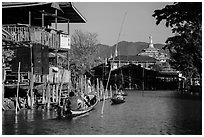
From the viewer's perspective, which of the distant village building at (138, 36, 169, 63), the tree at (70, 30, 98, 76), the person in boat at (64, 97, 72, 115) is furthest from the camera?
the distant village building at (138, 36, 169, 63)

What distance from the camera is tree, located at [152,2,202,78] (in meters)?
28.0

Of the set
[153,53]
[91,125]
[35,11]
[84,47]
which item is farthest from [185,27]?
[153,53]

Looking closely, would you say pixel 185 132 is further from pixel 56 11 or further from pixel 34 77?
pixel 56 11

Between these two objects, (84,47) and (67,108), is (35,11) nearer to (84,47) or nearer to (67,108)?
(67,108)

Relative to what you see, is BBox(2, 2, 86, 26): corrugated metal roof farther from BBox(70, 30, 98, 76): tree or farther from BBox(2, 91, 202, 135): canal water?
BBox(70, 30, 98, 76): tree

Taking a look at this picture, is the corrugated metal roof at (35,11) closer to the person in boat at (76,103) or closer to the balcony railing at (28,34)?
the balcony railing at (28,34)

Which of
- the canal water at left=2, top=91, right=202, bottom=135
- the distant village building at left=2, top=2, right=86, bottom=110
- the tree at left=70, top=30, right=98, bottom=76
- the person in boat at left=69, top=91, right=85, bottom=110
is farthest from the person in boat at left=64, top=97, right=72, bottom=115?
the tree at left=70, top=30, right=98, bottom=76

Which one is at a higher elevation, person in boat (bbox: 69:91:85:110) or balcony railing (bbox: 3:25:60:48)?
balcony railing (bbox: 3:25:60:48)

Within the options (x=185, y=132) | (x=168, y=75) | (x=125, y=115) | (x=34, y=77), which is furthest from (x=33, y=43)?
(x=168, y=75)

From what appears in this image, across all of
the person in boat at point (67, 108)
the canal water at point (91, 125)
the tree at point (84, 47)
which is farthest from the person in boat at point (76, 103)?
the tree at point (84, 47)

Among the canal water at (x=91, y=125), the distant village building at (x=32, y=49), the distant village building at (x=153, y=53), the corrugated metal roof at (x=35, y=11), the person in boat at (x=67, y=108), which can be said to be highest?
the distant village building at (x=153, y=53)

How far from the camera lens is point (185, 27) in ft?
112

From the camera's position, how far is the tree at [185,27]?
28042mm

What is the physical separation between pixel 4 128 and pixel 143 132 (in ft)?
19.8
